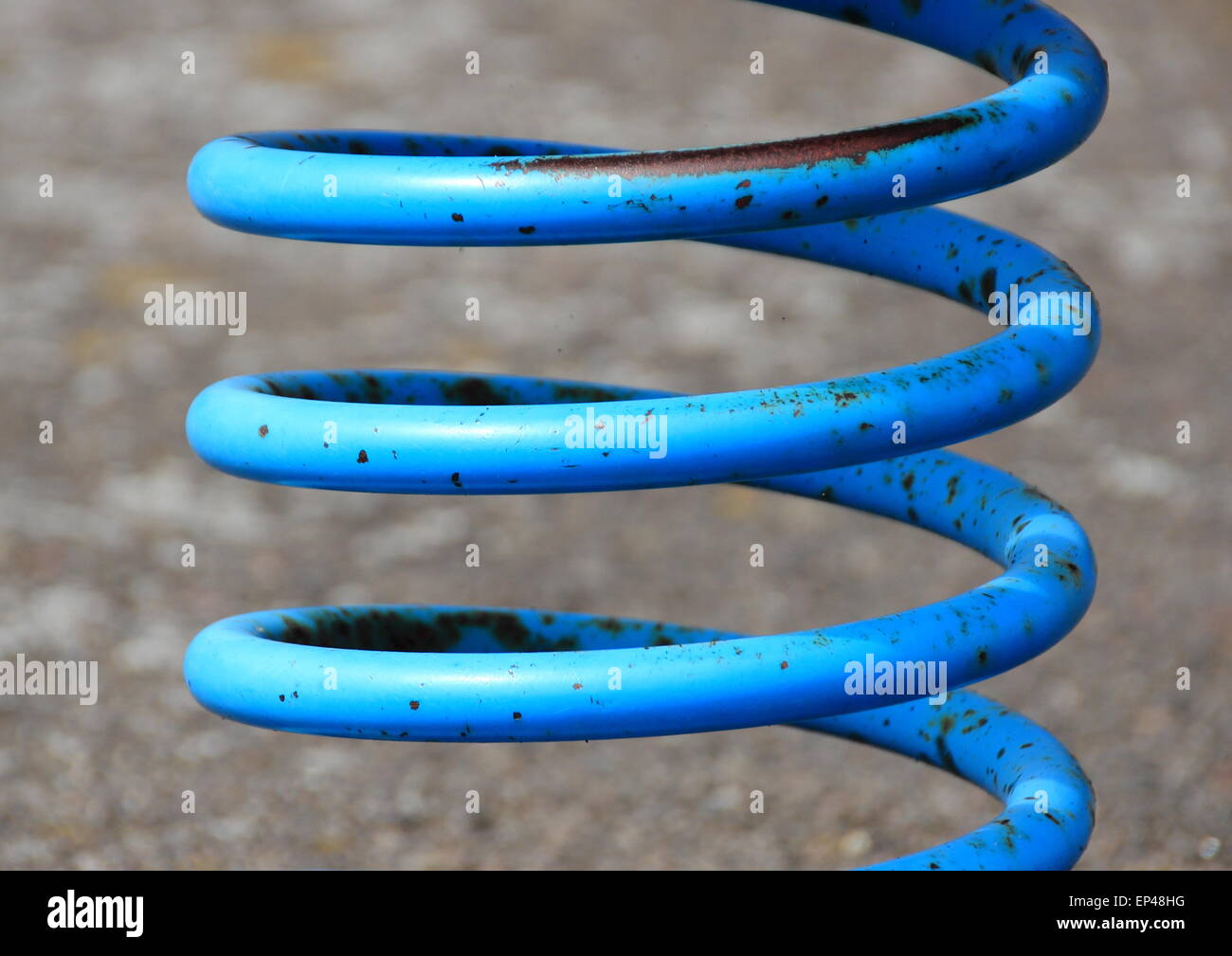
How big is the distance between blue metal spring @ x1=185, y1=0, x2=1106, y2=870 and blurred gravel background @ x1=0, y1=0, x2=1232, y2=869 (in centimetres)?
119

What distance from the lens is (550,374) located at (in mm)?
3201

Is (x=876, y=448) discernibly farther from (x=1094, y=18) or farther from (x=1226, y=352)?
(x=1094, y=18)

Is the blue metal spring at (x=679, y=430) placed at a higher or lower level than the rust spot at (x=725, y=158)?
lower

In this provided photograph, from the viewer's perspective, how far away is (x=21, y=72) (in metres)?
4.39

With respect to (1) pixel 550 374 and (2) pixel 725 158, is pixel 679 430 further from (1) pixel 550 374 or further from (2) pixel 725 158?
(1) pixel 550 374

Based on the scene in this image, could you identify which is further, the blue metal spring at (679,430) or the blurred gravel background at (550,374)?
the blurred gravel background at (550,374)

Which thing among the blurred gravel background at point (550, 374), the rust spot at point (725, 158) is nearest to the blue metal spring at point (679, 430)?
the rust spot at point (725, 158)

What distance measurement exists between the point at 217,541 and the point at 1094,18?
3144mm

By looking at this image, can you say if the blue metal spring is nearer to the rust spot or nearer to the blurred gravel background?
the rust spot

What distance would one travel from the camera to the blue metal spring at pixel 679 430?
908 mm

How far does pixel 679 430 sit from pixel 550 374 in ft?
7.57

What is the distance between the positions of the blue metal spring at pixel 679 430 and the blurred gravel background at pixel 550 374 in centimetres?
119

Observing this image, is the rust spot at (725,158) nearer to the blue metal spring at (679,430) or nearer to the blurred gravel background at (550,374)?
the blue metal spring at (679,430)

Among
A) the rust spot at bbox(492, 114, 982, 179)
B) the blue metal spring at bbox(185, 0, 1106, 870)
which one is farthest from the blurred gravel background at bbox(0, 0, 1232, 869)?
the rust spot at bbox(492, 114, 982, 179)
